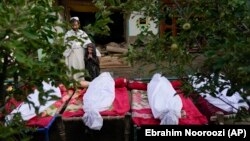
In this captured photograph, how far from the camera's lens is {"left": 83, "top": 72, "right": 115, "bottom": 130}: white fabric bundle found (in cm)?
452

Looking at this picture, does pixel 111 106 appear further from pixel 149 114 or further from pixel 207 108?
pixel 207 108

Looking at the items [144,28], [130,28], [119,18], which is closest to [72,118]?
[144,28]

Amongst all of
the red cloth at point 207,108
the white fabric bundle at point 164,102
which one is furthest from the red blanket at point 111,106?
the red cloth at point 207,108

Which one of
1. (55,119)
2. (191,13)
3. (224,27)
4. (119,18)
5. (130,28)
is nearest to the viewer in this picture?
(224,27)

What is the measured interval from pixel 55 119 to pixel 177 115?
1399 millimetres

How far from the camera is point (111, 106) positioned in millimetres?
5059

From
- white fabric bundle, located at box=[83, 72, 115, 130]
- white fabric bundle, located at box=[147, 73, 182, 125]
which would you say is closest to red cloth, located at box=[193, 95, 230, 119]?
white fabric bundle, located at box=[147, 73, 182, 125]

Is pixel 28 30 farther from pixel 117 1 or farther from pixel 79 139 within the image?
pixel 79 139

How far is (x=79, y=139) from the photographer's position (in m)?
4.64

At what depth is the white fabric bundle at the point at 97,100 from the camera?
452 cm

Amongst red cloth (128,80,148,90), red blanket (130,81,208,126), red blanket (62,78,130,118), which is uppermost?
red cloth (128,80,148,90)

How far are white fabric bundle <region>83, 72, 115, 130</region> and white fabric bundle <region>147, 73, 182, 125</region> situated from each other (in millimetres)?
572

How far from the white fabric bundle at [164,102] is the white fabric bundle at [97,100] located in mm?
→ 572

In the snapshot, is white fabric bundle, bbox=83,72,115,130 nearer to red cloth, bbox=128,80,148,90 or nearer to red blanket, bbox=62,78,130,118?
red blanket, bbox=62,78,130,118
